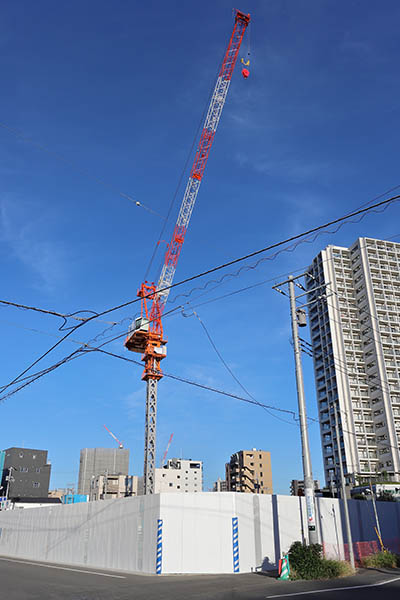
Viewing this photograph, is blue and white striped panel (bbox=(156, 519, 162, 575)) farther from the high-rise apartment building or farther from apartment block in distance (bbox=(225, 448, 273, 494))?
the high-rise apartment building

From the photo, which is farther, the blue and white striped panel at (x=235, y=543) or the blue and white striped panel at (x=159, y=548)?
the blue and white striped panel at (x=235, y=543)

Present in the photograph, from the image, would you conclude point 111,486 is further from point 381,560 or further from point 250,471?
point 381,560

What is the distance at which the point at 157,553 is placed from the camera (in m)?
21.8

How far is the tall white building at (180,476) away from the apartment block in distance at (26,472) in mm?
34414

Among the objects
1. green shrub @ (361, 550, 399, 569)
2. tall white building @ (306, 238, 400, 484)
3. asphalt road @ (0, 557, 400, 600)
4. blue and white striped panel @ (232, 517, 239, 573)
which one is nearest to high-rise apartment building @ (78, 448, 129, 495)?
tall white building @ (306, 238, 400, 484)

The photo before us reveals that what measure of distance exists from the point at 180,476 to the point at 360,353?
216 feet

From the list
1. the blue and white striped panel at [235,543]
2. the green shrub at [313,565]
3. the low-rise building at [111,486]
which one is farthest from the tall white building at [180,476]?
the green shrub at [313,565]

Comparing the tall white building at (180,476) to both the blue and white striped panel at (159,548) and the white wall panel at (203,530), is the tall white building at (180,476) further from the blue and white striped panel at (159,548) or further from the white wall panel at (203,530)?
the blue and white striped panel at (159,548)

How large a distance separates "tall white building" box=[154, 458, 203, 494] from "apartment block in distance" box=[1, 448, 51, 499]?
113 feet

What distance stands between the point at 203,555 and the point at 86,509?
32.5ft

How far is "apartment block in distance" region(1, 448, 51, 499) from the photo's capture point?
9775 centimetres

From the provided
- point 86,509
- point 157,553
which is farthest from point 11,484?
point 157,553

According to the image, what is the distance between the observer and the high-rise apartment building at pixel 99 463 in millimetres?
161625

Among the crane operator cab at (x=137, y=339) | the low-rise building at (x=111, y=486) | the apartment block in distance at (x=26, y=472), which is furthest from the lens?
the low-rise building at (x=111, y=486)
